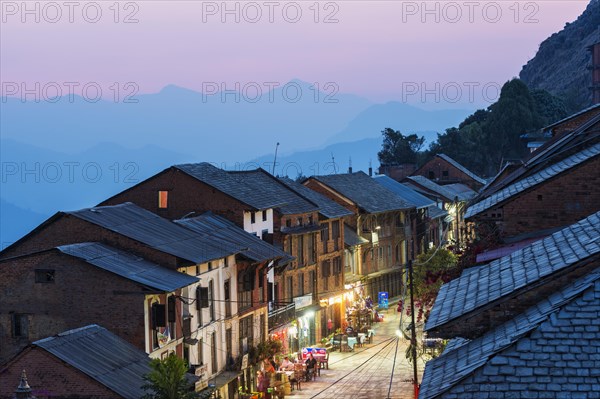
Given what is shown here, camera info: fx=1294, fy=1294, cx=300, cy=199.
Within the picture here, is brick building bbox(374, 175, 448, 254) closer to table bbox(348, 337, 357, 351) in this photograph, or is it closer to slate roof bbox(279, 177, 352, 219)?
slate roof bbox(279, 177, 352, 219)

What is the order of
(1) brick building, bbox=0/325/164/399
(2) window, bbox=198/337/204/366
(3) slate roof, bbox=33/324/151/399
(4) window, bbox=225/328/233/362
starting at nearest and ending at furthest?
(1) brick building, bbox=0/325/164/399, (3) slate roof, bbox=33/324/151/399, (2) window, bbox=198/337/204/366, (4) window, bbox=225/328/233/362

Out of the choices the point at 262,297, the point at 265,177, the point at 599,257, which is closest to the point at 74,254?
the point at 262,297

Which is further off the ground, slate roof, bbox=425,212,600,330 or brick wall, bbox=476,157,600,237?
brick wall, bbox=476,157,600,237

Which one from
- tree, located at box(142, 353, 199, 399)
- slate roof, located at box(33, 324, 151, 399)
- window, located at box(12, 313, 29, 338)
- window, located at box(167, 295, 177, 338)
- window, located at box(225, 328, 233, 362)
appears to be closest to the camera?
tree, located at box(142, 353, 199, 399)

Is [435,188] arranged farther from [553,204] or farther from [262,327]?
[553,204]

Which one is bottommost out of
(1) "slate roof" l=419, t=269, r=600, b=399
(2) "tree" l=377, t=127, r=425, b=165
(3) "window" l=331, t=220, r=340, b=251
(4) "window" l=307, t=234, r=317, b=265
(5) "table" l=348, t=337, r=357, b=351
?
(1) "slate roof" l=419, t=269, r=600, b=399

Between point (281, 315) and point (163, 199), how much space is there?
9.14 m

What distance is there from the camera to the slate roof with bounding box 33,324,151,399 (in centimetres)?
3612

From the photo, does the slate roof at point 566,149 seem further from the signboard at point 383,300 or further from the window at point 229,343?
the signboard at point 383,300

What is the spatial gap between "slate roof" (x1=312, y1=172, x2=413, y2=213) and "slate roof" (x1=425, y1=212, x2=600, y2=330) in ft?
258

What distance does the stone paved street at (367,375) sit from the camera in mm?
59375

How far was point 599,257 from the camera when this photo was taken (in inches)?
653

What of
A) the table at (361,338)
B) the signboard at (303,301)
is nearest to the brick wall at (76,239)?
the signboard at (303,301)

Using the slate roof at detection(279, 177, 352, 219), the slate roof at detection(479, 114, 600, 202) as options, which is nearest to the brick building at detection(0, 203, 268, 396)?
the slate roof at detection(479, 114, 600, 202)
